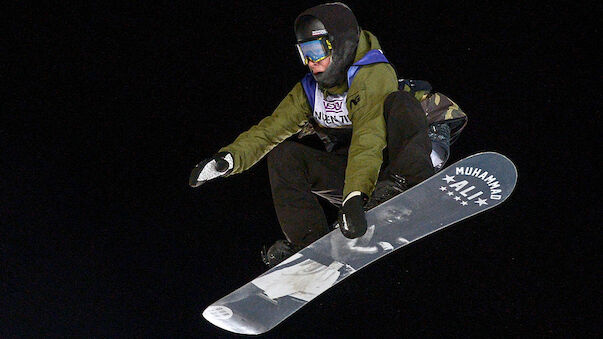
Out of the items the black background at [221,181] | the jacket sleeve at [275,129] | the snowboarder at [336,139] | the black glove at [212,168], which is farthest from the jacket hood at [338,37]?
the black background at [221,181]

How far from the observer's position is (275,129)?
3301mm

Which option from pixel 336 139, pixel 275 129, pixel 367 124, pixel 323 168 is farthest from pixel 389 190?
pixel 275 129

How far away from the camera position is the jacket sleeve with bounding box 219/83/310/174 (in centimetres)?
327

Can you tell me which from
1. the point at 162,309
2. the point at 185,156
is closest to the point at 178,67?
the point at 185,156

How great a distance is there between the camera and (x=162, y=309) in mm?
4289

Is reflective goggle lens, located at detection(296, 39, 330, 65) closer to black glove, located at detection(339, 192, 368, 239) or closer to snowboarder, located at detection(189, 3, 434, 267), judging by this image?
snowboarder, located at detection(189, 3, 434, 267)

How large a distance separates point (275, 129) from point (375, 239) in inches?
21.4

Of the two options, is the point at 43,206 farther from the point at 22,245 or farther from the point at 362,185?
the point at 362,185

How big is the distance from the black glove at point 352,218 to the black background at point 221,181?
1405mm

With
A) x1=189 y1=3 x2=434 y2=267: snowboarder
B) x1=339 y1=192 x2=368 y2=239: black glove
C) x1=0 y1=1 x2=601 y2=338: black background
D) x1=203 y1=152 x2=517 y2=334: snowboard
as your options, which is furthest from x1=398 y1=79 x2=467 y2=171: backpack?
x1=0 y1=1 x2=601 y2=338: black background

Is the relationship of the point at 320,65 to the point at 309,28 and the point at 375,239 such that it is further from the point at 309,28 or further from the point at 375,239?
the point at 375,239

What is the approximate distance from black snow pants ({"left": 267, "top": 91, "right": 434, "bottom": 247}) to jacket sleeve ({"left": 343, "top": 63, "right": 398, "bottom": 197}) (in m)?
0.04

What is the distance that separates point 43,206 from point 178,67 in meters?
0.87

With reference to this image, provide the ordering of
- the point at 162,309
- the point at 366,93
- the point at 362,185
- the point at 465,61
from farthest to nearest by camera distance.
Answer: the point at 162,309 → the point at 465,61 → the point at 366,93 → the point at 362,185
